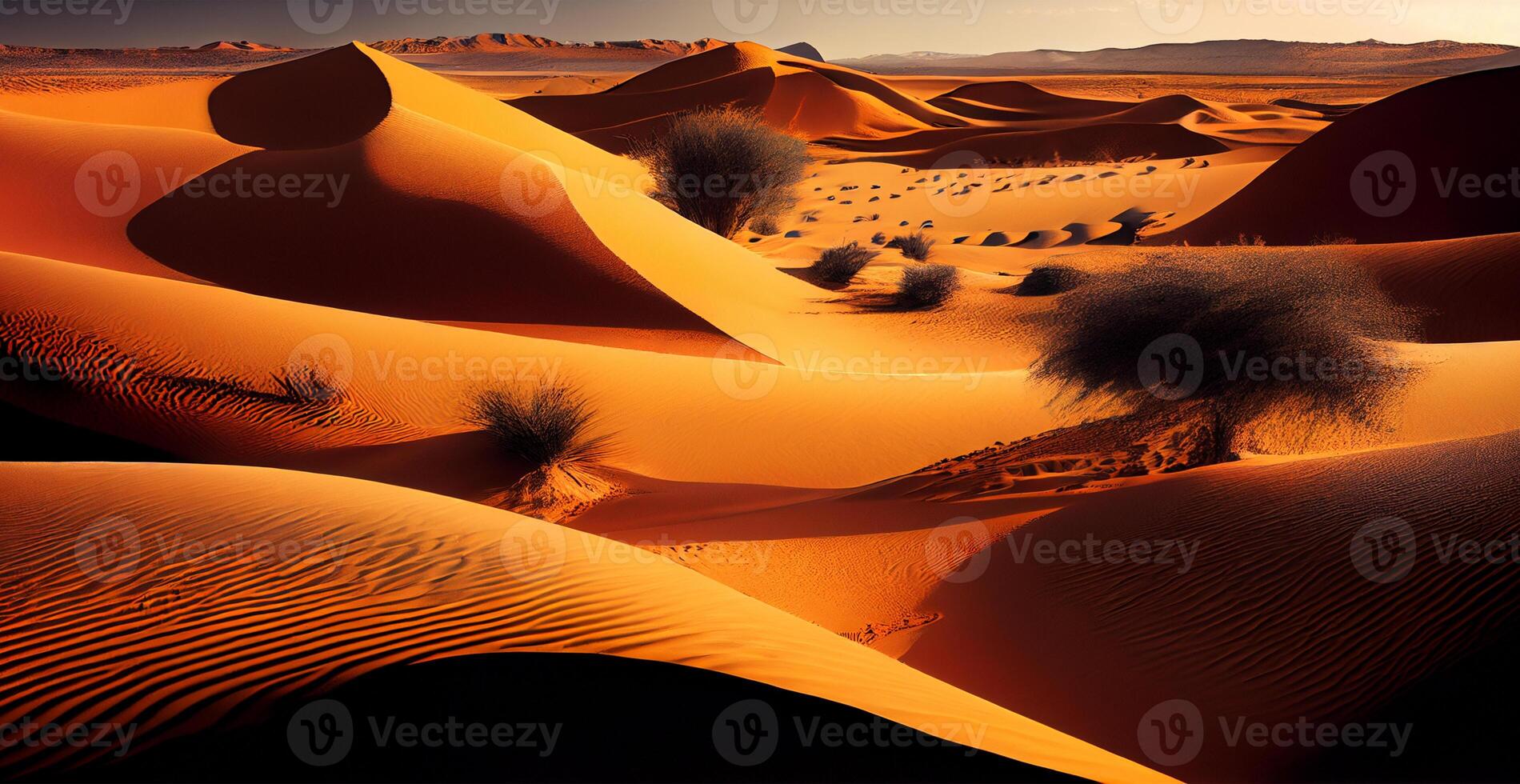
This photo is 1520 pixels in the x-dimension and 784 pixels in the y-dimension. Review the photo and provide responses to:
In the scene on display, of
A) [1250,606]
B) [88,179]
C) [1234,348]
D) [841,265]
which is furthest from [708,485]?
[88,179]

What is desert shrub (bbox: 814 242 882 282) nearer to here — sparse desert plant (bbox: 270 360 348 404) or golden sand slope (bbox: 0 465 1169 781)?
sparse desert plant (bbox: 270 360 348 404)

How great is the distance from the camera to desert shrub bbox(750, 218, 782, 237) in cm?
3044

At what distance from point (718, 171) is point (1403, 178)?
1930 centimetres

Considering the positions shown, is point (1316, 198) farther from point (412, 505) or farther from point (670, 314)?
point (412, 505)

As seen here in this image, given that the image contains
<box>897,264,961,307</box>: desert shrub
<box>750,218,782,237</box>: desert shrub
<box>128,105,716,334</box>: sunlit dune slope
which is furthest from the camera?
<box>750,218,782,237</box>: desert shrub

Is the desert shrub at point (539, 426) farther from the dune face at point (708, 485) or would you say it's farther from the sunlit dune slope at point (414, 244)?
the sunlit dune slope at point (414, 244)

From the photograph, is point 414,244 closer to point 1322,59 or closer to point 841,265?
point 841,265

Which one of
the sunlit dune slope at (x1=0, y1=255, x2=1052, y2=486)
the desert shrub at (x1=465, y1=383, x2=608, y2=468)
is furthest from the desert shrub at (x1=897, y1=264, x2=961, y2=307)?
the desert shrub at (x1=465, y1=383, x2=608, y2=468)

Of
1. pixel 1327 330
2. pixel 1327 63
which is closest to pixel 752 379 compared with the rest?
pixel 1327 330

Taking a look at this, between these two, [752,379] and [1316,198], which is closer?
[752,379]

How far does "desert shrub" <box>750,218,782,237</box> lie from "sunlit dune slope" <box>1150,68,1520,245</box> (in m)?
11.7

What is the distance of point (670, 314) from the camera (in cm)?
1758

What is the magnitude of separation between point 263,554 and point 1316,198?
29.5 m

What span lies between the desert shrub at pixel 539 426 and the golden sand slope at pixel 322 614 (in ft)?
13.3
